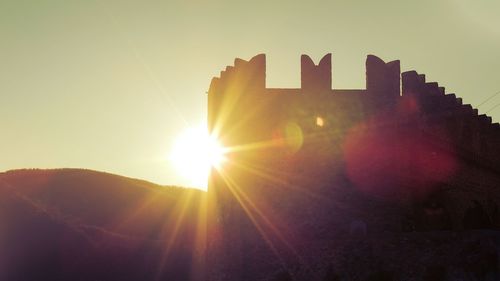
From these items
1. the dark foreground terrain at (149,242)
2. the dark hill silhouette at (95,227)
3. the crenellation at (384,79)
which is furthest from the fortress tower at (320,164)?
the dark hill silhouette at (95,227)

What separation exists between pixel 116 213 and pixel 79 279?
16.4m

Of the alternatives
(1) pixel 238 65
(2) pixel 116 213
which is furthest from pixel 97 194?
(1) pixel 238 65

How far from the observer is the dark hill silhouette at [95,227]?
45594mm

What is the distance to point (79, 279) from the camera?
145 feet

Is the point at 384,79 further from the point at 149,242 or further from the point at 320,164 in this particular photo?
the point at 149,242

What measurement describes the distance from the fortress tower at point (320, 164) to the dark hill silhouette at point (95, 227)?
1245cm

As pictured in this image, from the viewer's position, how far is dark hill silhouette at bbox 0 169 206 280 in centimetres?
4559

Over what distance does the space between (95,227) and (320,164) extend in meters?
31.6

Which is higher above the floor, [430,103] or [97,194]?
[430,103]

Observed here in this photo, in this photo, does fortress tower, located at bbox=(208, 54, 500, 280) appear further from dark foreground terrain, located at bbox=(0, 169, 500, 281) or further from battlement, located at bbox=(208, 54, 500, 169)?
dark foreground terrain, located at bbox=(0, 169, 500, 281)

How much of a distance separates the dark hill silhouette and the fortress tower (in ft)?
40.8

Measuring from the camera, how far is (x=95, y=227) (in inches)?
2144

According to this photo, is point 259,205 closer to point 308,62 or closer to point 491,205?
point 308,62

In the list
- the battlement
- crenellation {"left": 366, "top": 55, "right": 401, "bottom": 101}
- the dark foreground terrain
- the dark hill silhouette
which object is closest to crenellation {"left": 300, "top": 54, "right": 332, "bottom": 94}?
the battlement
